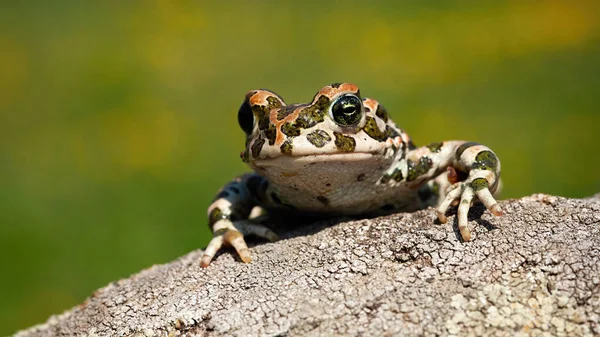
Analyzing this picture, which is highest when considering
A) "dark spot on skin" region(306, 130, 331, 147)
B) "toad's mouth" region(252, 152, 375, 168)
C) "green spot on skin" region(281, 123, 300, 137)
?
"green spot on skin" region(281, 123, 300, 137)

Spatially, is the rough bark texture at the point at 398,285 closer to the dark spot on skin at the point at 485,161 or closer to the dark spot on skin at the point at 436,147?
the dark spot on skin at the point at 485,161

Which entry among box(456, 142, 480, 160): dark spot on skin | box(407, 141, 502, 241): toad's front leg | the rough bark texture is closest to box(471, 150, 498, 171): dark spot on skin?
box(407, 141, 502, 241): toad's front leg

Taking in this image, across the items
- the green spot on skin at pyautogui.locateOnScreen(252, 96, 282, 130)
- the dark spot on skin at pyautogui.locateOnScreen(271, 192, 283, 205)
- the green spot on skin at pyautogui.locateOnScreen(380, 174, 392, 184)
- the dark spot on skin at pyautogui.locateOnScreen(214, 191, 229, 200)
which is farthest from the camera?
the dark spot on skin at pyautogui.locateOnScreen(214, 191, 229, 200)

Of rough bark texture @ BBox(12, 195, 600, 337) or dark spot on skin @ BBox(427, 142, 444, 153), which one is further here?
dark spot on skin @ BBox(427, 142, 444, 153)

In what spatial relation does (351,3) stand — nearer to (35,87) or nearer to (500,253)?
(35,87)

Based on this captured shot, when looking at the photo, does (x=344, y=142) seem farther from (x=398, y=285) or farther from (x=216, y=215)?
(x=216, y=215)

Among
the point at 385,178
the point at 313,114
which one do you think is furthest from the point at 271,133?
the point at 385,178

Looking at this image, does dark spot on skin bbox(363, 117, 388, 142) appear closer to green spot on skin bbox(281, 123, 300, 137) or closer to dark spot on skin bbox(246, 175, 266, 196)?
green spot on skin bbox(281, 123, 300, 137)
